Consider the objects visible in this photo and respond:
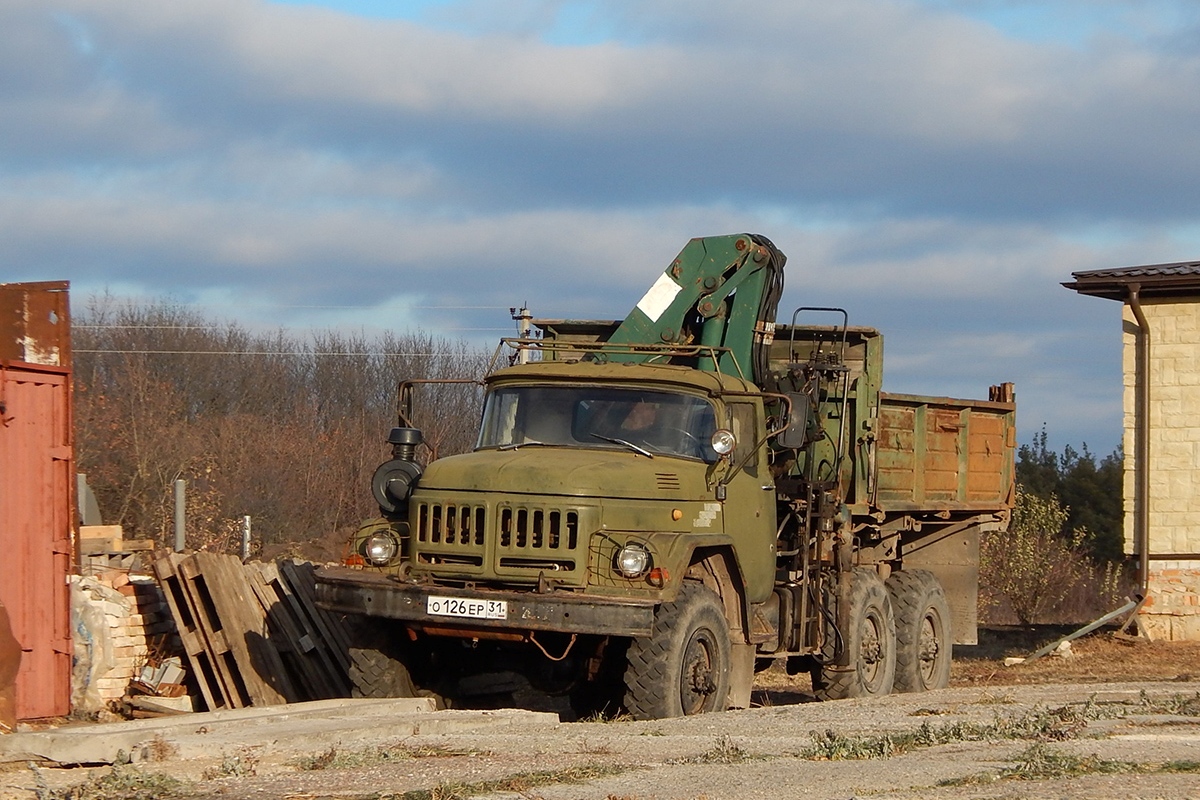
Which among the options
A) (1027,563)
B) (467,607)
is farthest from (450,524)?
(1027,563)

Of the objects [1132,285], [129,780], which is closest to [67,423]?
[129,780]

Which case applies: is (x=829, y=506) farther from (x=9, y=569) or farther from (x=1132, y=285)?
(x=1132, y=285)

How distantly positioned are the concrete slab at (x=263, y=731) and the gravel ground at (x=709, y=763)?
0.04 m

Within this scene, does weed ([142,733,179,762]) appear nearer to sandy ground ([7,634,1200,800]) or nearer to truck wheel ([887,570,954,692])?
sandy ground ([7,634,1200,800])

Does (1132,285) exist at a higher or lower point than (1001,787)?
higher

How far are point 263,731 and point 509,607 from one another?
185cm

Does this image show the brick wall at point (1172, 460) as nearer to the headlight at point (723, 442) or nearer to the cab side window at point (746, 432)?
the cab side window at point (746, 432)

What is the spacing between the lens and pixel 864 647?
46.1 ft

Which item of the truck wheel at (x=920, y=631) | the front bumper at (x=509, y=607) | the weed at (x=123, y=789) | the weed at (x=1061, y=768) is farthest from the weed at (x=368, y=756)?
the truck wheel at (x=920, y=631)

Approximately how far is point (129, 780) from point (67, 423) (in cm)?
536

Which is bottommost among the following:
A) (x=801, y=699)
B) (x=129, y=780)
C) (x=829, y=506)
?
(x=801, y=699)

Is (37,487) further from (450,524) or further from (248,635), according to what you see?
(450,524)

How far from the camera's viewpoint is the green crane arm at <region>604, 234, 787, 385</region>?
1335 centimetres

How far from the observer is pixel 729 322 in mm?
13422
